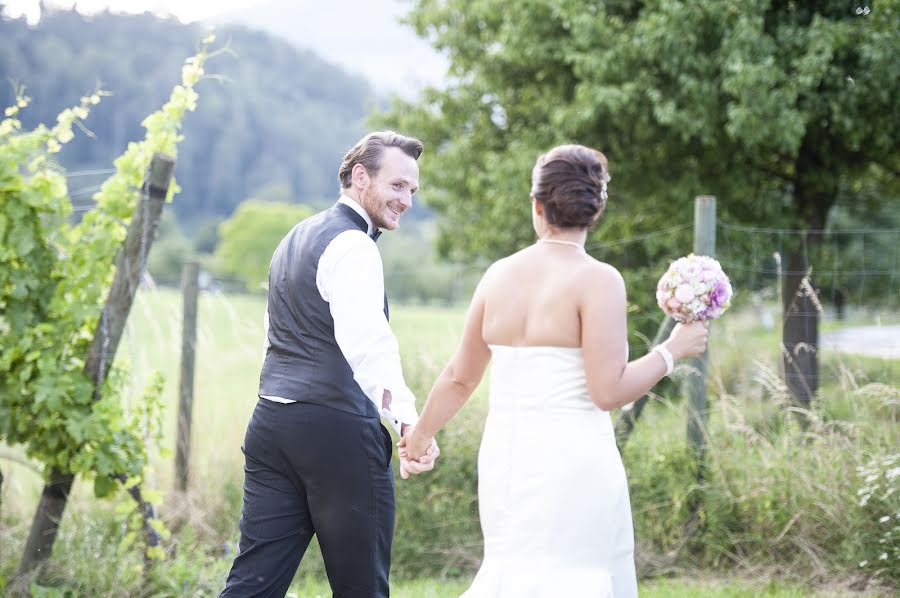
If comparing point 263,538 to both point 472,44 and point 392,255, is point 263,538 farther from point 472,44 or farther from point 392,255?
point 392,255

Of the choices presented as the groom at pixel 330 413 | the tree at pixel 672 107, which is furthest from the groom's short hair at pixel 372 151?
the tree at pixel 672 107

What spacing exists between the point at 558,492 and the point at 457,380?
46 centimetres

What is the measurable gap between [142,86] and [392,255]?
90.6ft

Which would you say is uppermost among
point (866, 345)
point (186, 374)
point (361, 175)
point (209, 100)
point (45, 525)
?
point (209, 100)

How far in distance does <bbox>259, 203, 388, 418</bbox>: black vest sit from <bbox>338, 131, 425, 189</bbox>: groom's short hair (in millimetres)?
217

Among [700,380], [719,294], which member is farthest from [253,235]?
[719,294]

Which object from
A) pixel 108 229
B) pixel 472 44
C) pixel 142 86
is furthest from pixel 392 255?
pixel 108 229

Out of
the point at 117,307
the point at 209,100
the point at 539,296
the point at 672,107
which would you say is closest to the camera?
the point at 539,296

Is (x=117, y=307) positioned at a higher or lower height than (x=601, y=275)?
lower

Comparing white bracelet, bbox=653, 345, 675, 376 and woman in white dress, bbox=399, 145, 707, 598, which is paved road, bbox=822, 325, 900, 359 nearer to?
white bracelet, bbox=653, 345, 675, 376

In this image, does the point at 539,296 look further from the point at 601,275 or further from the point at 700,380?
the point at 700,380

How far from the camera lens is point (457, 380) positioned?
9.58 ft

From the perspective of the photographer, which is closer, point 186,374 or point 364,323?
point 364,323

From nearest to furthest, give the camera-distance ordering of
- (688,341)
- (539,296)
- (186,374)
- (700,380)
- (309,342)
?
(539,296) → (688,341) → (309,342) → (700,380) → (186,374)
